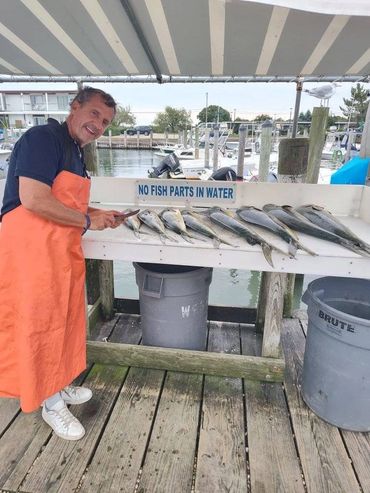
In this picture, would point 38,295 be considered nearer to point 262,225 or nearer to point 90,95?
point 90,95

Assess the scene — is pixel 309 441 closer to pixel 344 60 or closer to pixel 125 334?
pixel 125 334

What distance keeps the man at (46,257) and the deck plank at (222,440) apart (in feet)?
2.52

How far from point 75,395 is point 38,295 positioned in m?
0.93

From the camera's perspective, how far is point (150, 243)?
217 cm

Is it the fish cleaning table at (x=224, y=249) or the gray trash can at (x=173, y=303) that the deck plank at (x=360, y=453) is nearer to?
the fish cleaning table at (x=224, y=249)

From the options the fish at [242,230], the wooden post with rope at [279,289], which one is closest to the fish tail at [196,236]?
the fish at [242,230]

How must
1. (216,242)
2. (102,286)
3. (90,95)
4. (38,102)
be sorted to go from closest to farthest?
(90,95) < (216,242) < (102,286) < (38,102)

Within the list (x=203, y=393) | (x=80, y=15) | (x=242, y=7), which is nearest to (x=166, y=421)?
(x=203, y=393)

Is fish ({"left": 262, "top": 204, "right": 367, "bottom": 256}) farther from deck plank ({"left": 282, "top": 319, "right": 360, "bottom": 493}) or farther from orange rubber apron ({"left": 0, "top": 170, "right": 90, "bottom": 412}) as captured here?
orange rubber apron ({"left": 0, "top": 170, "right": 90, "bottom": 412})

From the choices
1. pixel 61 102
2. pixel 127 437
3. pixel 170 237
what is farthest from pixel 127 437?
pixel 61 102

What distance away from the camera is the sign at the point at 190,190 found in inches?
125

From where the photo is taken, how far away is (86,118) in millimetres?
1958

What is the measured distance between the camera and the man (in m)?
1.73

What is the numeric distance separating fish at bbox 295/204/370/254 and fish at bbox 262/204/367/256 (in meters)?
0.04
